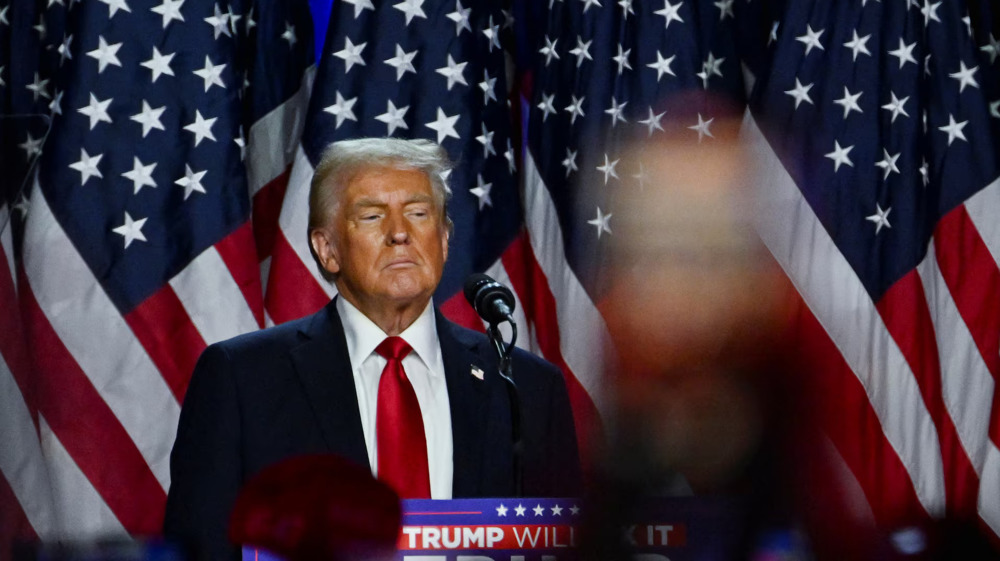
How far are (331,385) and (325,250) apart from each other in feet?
1.20

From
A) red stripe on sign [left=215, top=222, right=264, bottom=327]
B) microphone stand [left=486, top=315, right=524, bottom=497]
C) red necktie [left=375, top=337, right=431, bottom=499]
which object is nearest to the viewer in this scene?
microphone stand [left=486, top=315, right=524, bottom=497]

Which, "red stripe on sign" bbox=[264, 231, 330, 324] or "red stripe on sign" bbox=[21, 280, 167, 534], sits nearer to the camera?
"red stripe on sign" bbox=[21, 280, 167, 534]

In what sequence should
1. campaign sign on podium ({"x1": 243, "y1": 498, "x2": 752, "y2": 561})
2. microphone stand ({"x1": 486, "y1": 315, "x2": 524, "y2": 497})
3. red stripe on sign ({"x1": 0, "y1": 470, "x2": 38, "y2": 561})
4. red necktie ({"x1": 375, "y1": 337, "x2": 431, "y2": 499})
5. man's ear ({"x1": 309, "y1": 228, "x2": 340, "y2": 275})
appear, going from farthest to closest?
man's ear ({"x1": 309, "y1": 228, "x2": 340, "y2": 275}) → red necktie ({"x1": 375, "y1": 337, "x2": 431, "y2": 499}) → microphone stand ({"x1": 486, "y1": 315, "x2": 524, "y2": 497}) → campaign sign on podium ({"x1": 243, "y1": 498, "x2": 752, "y2": 561}) → red stripe on sign ({"x1": 0, "y1": 470, "x2": 38, "y2": 561})

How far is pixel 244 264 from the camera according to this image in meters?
3.99

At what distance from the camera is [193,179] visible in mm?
3963

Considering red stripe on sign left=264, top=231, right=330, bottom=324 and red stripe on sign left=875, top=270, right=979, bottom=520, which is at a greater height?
red stripe on sign left=264, top=231, right=330, bottom=324

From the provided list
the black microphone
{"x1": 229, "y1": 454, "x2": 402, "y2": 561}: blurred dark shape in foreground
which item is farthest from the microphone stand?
{"x1": 229, "y1": 454, "x2": 402, "y2": 561}: blurred dark shape in foreground

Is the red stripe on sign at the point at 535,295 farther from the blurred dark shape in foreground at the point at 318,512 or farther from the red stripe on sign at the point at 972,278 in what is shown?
the blurred dark shape in foreground at the point at 318,512

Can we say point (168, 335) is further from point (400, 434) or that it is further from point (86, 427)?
point (400, 434)

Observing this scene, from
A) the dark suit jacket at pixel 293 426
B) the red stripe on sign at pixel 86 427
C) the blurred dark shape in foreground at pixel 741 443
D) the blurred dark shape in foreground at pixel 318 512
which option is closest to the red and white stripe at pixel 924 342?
the dark suit jacket at pixel 293 426

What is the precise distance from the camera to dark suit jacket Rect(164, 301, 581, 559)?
242 centimetres

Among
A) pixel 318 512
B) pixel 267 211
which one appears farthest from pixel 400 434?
pixel 267 211

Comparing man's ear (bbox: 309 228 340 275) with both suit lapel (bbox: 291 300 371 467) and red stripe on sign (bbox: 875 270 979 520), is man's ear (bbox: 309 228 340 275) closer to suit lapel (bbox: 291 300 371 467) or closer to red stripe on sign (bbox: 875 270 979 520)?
suit lapel (bbox: 291 300 371 467)

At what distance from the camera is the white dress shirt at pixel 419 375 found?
8.13ft
